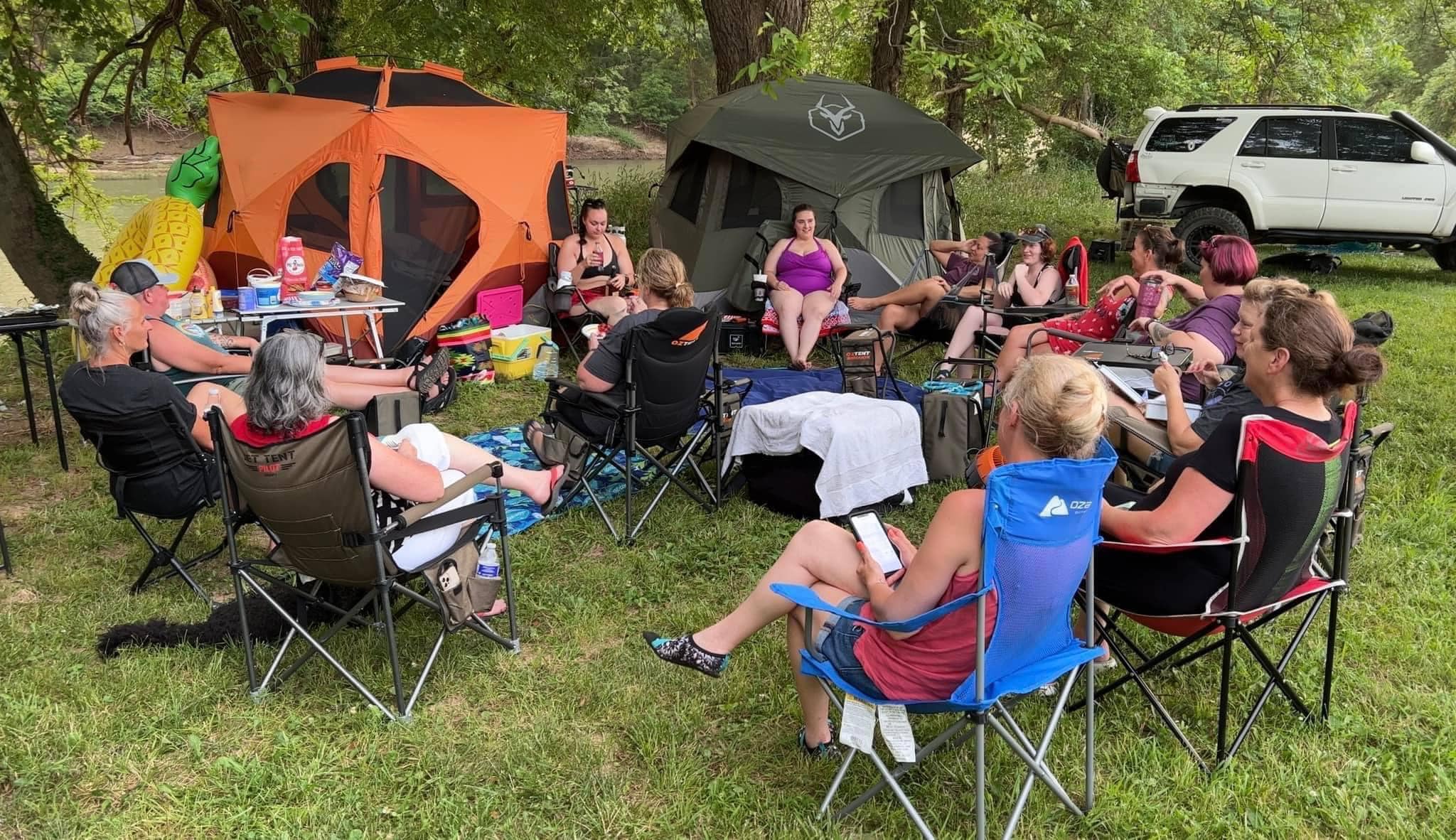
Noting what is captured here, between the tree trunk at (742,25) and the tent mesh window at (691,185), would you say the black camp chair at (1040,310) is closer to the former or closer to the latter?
the tent mesh window at (691,185)

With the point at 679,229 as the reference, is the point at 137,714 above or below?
below

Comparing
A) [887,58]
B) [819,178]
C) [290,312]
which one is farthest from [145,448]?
[887,58]

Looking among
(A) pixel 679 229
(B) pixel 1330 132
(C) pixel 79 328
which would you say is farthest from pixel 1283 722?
(B) pixel 1330 132

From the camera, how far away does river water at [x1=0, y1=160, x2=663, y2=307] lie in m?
8.67

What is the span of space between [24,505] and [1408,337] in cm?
711

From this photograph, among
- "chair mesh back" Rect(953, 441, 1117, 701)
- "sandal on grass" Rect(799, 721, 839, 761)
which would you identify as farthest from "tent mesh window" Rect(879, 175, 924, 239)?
"chair mesh back" Rect(953, 441, 1117, 701)

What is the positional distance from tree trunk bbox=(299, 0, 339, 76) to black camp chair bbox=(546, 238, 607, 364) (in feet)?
9.83

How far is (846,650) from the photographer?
193cm

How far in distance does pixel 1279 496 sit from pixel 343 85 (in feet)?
17.5

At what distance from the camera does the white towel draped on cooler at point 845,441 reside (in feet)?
11.4

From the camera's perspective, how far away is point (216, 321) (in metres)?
4.68

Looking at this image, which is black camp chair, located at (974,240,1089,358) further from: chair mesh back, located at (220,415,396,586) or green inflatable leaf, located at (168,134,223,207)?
green inflatable leaf, located at (168,134,223,207)

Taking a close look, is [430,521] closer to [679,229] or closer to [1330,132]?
[679,229]

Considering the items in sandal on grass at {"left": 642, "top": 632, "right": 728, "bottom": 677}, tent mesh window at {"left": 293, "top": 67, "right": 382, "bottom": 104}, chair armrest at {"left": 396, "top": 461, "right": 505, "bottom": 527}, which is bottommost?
sandal on grass at {"left": 642, "top": 632, "right": 728, "bottom": 677}
